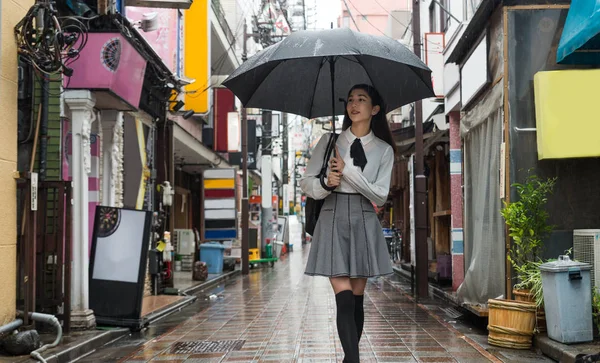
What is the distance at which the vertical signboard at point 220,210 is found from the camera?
74.6 feet

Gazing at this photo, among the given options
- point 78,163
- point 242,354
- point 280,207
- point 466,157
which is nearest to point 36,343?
point 242,354

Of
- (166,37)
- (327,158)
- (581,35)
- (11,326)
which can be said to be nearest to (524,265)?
(581,35)

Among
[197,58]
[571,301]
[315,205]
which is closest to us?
[315,205]

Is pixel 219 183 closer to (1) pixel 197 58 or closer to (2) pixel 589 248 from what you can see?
(1) pixel 197 58

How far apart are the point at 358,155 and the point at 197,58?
15.2m

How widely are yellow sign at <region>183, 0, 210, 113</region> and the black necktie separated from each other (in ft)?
48.4

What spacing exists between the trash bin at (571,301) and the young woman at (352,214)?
2598 millimetres

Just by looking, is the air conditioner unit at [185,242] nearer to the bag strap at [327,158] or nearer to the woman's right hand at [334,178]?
the bag strap at [327,158]

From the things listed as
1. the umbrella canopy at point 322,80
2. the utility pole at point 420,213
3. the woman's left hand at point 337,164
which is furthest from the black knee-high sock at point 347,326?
the utility pole at point 420,213

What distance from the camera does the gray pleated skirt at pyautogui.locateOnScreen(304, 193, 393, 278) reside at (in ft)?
16.8

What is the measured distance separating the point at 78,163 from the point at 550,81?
6.07 meters

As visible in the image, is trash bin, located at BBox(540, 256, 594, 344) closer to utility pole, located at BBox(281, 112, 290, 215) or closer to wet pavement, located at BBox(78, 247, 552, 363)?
wet pavement, located at BBox(78, 247, 552, 363)

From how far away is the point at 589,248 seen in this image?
25.5ft

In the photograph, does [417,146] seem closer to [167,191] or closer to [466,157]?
[466,157]
